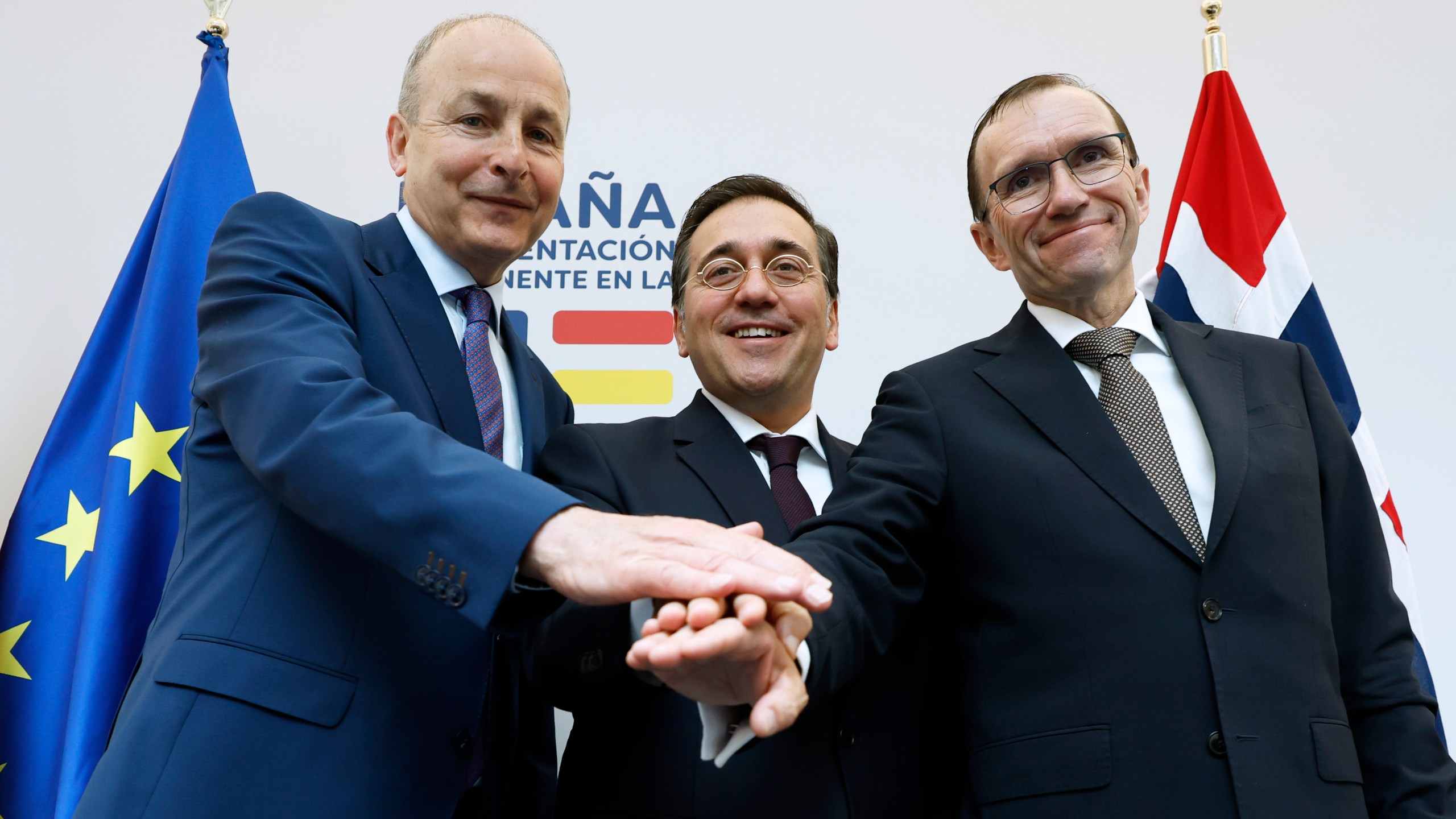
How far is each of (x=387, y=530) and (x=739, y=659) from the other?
41 centimetres

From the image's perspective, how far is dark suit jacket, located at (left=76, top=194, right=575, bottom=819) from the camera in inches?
43.9

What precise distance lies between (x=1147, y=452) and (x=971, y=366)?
30 centimetres

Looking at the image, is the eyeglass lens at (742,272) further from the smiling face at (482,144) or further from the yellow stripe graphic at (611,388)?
the yellow stripe graphic at (611,388)

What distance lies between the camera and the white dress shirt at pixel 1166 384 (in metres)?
1.47

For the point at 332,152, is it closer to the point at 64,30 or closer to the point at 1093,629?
the point at 64,30

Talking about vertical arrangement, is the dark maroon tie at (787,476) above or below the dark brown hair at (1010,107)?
below

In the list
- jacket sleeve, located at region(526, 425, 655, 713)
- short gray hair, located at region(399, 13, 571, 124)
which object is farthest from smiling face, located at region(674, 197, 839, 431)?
jacket sleeve, located at region(526, 425, 655, 713)

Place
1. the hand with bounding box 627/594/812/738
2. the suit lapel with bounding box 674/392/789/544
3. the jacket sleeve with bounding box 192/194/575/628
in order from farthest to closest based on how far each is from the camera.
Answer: the suit lapel with bounding box 674/392/789/544
the jacket sleeve with bounding box 192/194/575/628
the hand with bounding box 627/594/812/738

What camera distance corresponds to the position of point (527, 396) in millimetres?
1793

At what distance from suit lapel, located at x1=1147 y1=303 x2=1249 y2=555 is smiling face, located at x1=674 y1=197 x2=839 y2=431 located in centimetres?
62

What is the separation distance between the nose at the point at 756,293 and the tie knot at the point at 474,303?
465 mm

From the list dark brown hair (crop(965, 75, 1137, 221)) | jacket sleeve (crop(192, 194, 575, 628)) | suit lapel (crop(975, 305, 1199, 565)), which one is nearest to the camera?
jacket sleeve (crop(192, 194, 575, 628))

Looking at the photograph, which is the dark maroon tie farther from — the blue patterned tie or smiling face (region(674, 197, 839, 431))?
the blue patterned tie

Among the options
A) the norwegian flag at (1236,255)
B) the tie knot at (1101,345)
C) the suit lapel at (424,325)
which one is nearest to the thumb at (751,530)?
the suit lapel at (424,325)
